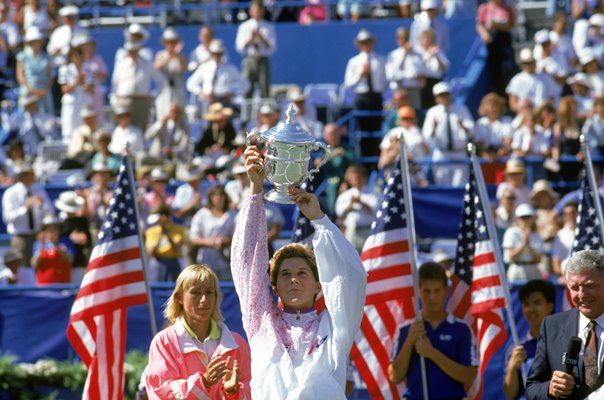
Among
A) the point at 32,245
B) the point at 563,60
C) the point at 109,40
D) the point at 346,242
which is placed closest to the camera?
the point at 346,242

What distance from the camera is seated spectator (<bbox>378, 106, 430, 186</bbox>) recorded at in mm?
17734

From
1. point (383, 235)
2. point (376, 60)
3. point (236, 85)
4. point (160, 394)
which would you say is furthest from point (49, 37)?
point (160, 394)

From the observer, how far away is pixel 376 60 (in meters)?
20.8

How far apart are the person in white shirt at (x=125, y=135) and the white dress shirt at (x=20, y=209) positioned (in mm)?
1386

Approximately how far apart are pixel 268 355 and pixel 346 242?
0.66 metres

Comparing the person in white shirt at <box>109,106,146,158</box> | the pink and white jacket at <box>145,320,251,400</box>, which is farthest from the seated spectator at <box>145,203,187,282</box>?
the pink and white jacket at <box>145,320,251,400</box>

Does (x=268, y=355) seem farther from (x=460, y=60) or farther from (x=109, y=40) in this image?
(x=109, y=40)

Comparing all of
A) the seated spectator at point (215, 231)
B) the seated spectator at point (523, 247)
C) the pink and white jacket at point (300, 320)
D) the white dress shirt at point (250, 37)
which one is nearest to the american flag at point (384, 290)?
the pink and white jacket at point (300, 320)

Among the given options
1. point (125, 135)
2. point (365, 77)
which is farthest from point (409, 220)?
point (365, 77)

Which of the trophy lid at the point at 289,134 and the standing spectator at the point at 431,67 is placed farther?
the standing spectator at the point at 431,67

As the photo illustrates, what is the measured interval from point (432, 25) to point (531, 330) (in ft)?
39.9

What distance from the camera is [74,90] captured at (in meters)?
21.6

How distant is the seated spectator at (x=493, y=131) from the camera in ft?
59.7

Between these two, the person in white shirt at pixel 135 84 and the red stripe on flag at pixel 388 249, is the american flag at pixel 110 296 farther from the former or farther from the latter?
the person in white shirt at pixel 135 84
